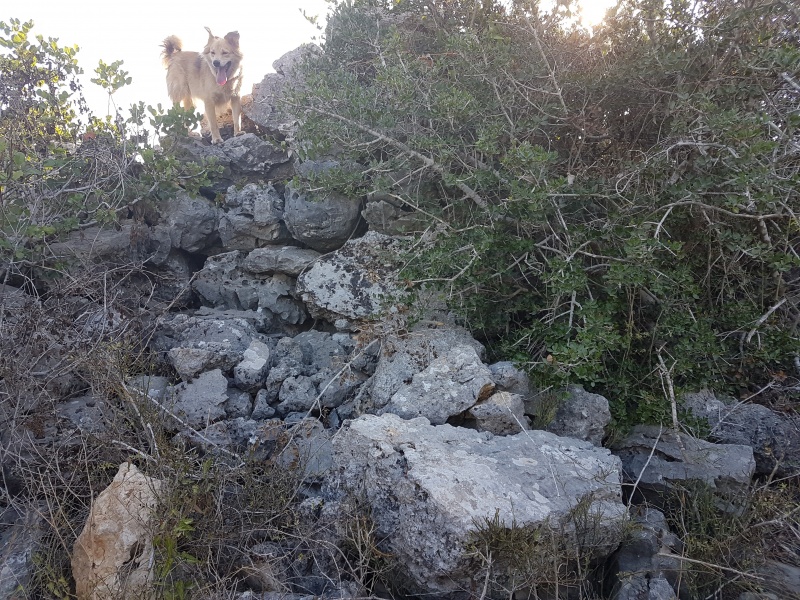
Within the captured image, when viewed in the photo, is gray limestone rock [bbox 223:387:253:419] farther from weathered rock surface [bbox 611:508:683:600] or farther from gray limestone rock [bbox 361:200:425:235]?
weathered rock surface [bbox 611:508:683:600]

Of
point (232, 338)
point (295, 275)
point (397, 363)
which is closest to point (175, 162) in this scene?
point (295, 275)

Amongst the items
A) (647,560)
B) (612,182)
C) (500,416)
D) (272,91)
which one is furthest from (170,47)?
(647,560)

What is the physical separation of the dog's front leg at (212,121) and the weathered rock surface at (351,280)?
2656 mm

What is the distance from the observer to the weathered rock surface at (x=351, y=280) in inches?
165

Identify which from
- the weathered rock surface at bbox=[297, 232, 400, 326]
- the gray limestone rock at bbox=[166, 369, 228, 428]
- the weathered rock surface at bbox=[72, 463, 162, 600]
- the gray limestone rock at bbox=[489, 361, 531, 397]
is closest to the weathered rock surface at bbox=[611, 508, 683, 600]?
the gray limestone rock at bbox=[489, 361, 531, 397]

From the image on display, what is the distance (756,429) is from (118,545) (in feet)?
11.3

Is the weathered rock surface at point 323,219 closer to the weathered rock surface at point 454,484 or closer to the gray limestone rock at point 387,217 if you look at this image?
the gray limestone rock at point 387,217

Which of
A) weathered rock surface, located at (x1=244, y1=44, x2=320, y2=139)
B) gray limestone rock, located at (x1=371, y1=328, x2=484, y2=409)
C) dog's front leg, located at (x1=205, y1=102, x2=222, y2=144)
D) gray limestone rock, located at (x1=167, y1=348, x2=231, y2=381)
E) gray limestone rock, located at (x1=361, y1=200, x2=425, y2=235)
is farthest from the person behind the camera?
dog's front leg, located at (x1=205, y1=102, x2=222, y2=144)

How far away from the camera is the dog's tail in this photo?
6.90m

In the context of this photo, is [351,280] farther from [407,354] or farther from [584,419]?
[584,419]

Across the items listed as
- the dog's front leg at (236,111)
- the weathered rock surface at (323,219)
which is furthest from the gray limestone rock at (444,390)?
the dog's front leg at (236,111)

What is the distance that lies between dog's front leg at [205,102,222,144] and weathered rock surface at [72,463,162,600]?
4.49m

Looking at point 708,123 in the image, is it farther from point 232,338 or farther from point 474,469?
point 232,338

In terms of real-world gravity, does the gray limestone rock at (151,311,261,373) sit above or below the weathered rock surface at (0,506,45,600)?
above
